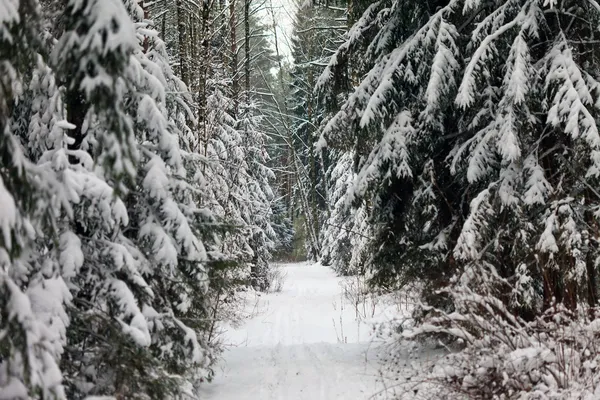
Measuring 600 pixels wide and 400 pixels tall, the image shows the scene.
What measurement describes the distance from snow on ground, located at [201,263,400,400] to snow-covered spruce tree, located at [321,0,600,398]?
4.06ft

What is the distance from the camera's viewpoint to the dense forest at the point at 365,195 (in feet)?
8.25

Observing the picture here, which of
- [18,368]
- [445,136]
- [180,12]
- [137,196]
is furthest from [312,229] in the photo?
[18,368]

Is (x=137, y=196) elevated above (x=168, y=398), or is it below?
above

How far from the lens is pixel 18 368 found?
2.49 meters

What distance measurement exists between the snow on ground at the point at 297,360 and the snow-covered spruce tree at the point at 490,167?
4.06 feet

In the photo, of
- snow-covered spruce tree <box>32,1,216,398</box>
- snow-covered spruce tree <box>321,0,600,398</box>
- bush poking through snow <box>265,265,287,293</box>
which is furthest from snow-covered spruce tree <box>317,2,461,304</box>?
bush poking through snow <box>265,265,287,293</box>

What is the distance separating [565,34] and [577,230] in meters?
2.51

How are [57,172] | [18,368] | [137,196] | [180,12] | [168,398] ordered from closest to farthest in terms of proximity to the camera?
[18,368]
[57,172]
[168,398]
[137,196]
[180,12]

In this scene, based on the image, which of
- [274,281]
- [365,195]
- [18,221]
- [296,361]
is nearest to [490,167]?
[365,195]

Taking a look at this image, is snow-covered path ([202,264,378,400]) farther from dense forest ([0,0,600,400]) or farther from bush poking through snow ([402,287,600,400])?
bush poking through snow ([402,287,600,400])

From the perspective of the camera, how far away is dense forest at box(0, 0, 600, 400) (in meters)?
2.51

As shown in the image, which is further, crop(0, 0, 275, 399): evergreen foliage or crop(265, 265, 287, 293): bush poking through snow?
crop(265, 265, 287, 293): bush poking through snow

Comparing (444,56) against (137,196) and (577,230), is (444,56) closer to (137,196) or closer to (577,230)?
(577,230)

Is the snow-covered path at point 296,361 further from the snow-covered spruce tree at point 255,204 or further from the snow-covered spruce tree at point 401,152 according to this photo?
the snow-covered spruce tree at point 255,204
